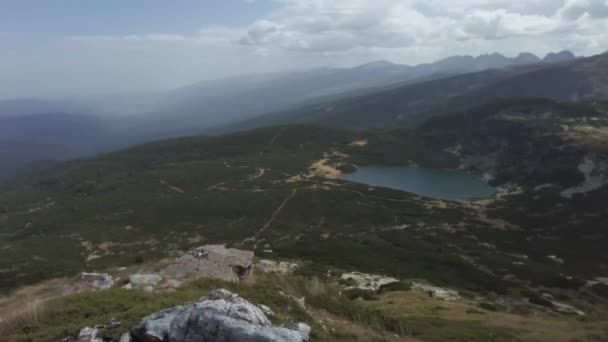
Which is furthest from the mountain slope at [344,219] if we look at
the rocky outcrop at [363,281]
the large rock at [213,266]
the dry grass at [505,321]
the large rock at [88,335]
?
the large rock at [88,335]

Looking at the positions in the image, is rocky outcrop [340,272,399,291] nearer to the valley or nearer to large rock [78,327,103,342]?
the valley

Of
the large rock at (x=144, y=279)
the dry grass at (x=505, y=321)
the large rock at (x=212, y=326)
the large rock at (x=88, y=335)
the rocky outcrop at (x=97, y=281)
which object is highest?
the large rock at (x=212, y=326)

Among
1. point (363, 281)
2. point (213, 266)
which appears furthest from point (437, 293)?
point (213, 266)

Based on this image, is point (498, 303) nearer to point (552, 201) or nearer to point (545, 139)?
point (552, 201)

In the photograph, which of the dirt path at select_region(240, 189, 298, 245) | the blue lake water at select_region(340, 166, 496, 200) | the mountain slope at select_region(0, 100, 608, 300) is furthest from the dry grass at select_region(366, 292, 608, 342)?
the blue lake water at select_region(340, 166, 496, 200)

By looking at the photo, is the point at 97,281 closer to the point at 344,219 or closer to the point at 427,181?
the point at 344,219

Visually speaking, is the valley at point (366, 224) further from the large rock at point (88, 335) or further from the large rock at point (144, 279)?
the large rock at point (88, 335)

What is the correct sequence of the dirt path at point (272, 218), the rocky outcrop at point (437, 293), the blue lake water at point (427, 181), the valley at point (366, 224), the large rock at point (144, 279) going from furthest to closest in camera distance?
1. the blue lake water at point (427, 181)
2. the dirt path at point (272, 218)
3. the valley at point (366, 224)
4. the rocky outcrop at point (437, 293)
5. the large rock at point (144, 279)
